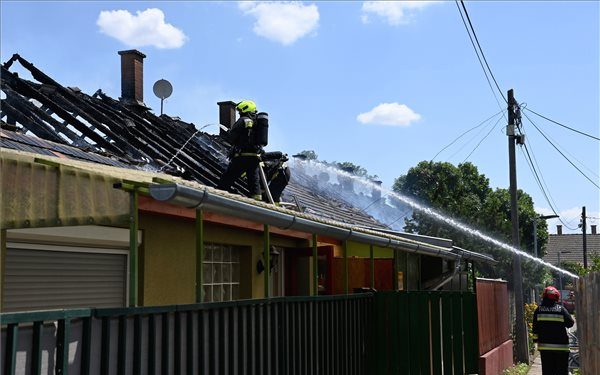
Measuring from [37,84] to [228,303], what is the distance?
24.7 feet

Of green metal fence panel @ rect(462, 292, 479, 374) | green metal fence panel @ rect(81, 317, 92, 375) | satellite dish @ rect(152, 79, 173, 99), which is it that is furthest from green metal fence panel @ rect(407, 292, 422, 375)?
satellite dish @ rect(152, 79, 173, 99)

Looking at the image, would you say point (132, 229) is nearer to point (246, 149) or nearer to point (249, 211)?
point (249, 211)

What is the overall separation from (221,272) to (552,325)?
16.8ft

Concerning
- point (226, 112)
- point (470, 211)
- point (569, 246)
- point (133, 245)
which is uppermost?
point (226, 112)

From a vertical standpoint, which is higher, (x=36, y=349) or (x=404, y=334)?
(x=36, y=349)

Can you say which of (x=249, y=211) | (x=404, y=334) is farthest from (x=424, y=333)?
(x=249, y=211)

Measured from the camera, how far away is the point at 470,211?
3562cm

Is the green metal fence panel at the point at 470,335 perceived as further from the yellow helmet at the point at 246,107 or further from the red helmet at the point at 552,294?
the yellow helmet at the point at 246,107

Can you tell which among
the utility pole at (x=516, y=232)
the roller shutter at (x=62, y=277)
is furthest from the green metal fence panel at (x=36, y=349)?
the utility pole at (x=516, y=232)

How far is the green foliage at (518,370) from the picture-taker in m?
15.6

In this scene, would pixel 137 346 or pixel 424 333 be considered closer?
pixel 137 346

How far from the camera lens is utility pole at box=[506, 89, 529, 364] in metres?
18.1

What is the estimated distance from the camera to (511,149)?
19.5 metres

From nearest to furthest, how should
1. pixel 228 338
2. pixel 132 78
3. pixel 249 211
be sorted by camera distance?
1. pixel 249 211
2. pixel 228 338
3. pixel 132 78
